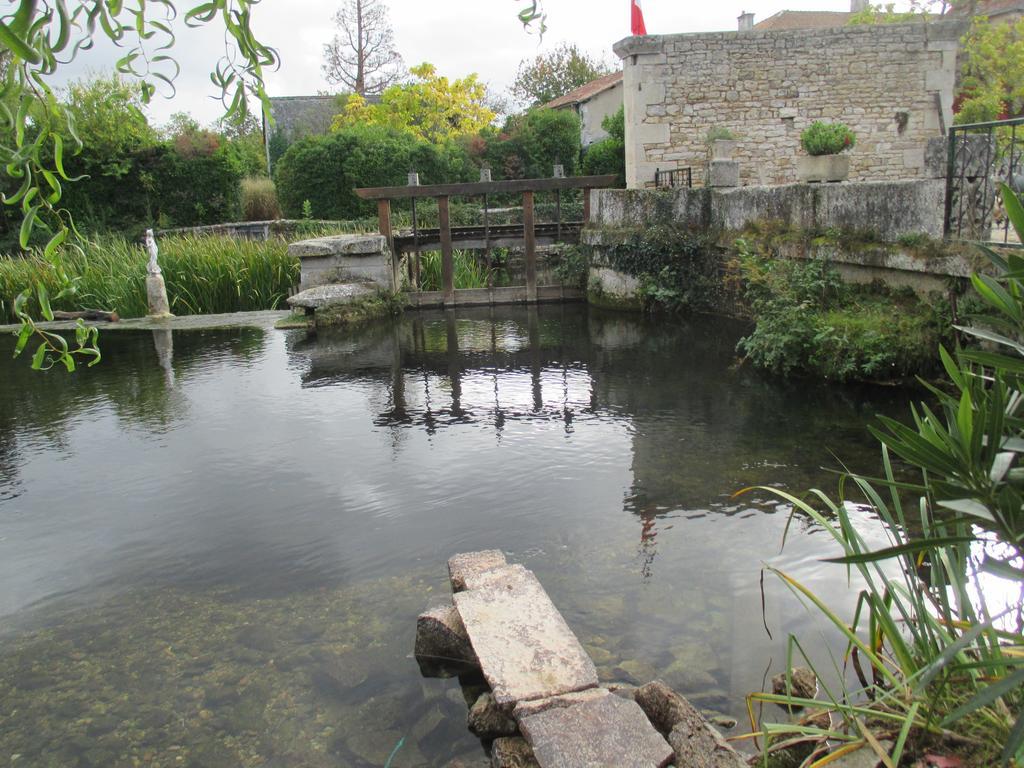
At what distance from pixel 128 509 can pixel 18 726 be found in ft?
7.47

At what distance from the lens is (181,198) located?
2306 centimetres

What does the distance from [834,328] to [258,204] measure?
64.2ft

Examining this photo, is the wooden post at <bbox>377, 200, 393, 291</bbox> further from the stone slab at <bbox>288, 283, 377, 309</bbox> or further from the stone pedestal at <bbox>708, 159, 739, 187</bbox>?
the stone pedestal at <bbox>708, 159, 739, 187</bbox>

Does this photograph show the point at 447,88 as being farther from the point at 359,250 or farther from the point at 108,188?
the point at 359,250

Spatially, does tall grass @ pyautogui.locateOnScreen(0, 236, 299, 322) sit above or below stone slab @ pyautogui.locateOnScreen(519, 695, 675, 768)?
above

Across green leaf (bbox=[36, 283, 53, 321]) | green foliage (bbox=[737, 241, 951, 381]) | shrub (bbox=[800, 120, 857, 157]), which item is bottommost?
green foliage (bbox=[737, 241, 951, 381])

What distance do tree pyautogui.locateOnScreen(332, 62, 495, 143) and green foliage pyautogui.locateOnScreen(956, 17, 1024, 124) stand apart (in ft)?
52.9

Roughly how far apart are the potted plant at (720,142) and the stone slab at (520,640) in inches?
489

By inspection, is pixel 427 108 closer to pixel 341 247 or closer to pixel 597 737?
pixel 341 247

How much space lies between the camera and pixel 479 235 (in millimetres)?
14594

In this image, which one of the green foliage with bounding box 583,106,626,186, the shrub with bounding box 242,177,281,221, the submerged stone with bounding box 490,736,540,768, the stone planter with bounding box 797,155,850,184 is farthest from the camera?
the green foliage with bounding box 583,106,626,186

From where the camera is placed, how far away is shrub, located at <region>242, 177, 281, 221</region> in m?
23.8

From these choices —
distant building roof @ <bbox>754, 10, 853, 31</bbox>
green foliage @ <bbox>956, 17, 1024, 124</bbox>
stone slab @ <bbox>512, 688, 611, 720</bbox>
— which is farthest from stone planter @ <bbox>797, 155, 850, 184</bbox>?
distant building roof @ <bbox>754, 10, 853, 31</bbox>

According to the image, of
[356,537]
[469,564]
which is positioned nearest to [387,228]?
[356,537]
